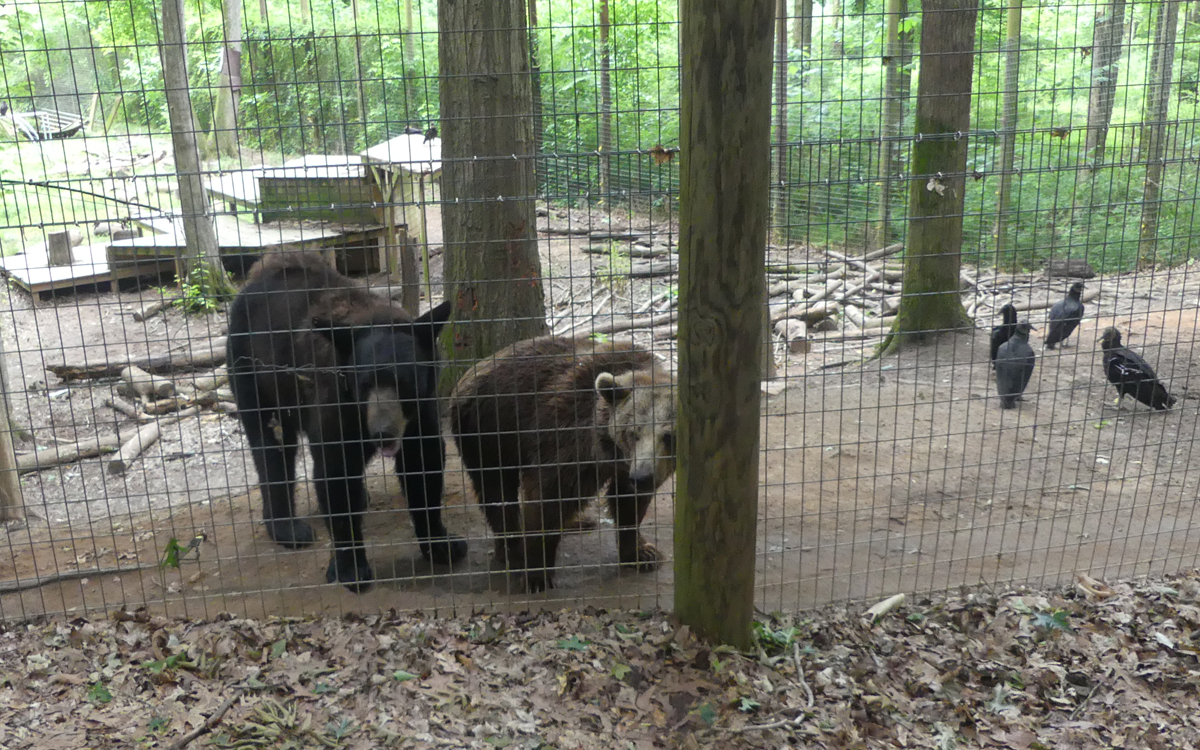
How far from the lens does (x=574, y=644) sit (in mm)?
4477

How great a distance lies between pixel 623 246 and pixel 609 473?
10350mm

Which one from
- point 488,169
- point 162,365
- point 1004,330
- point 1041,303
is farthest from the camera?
point 1041,303

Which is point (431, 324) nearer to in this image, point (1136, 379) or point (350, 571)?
point (350, 571)

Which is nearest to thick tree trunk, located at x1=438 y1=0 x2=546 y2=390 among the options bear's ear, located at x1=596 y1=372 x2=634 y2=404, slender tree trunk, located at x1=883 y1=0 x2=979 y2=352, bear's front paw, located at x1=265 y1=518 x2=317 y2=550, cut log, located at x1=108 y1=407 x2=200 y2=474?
bear's ear, located at x1=596 y1=372 x2=634 y2=404

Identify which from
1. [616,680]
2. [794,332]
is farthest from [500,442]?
[794,332]

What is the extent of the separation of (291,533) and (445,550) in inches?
42.1

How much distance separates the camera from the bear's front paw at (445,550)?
17.7 feet

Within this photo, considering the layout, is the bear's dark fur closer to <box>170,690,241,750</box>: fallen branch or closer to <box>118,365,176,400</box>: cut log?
<box>170,690,241,750</box>: fallen branch

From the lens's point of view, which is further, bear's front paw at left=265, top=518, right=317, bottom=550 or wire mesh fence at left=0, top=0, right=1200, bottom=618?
bear's front paw at left=265, top=518, right=317, bottom=550

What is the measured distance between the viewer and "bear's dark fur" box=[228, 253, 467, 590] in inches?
191

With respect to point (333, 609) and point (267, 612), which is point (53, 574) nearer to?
point (267, 612)

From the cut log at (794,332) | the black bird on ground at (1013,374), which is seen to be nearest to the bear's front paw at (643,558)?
the black bird on ground at (1013,374)

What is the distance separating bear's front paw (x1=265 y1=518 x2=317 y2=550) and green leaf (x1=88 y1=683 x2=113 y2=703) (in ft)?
5.31

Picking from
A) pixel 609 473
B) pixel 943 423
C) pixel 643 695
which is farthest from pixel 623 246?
pixel 643 695
